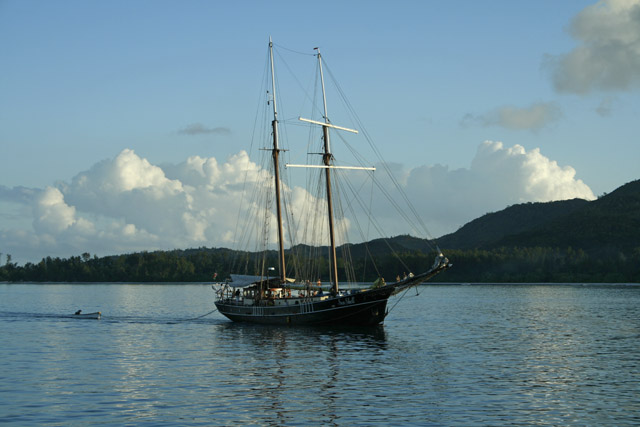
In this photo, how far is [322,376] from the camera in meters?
48.7

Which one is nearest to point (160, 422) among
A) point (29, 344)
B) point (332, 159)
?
point (29, 344)

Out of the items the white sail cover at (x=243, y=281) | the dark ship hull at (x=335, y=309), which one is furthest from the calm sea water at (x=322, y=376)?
the white sail cover at (x=243, y=281)

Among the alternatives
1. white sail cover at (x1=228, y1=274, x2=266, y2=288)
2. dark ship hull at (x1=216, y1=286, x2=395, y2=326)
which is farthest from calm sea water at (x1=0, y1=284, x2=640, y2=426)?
white sail cover at (x1=228, y1=274, x2=266, y2=288)

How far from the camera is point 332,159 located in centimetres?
8938

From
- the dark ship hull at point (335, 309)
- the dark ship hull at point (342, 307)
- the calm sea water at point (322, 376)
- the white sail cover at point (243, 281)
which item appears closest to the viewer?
the calm sea water at point (322, 376)

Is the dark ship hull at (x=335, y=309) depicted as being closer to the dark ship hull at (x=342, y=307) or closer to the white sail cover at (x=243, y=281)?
the dark ship hull at (x=342, y=307)

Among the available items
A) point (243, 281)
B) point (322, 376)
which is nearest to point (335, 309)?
point (243, 281)

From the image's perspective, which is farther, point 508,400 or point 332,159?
point 332,159

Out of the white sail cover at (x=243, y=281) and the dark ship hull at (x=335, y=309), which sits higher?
the white sail cover at (x=243, y=281)

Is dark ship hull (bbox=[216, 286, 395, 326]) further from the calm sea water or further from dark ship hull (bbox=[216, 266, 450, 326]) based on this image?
the calm sea water

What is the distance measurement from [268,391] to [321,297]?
42192 millimetres

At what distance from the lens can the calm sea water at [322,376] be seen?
3644 cm

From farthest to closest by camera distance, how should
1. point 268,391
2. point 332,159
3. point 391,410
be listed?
point 332,159 → point 268,391 → point 391,410

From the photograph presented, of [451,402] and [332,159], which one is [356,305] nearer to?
[332,159]
